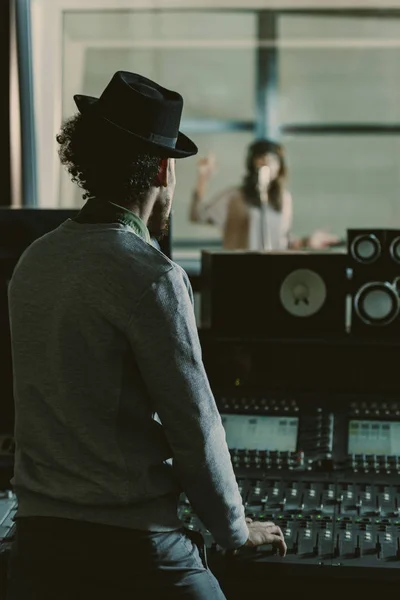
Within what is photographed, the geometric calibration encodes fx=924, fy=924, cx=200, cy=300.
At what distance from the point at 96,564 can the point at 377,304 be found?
106cm

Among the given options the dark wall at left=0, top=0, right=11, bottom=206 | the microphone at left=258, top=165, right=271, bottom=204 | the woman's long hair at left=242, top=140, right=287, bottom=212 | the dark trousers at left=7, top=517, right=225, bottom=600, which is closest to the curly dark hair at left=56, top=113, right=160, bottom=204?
the dark trousers at left=7, top=517, right=225, bottom=600

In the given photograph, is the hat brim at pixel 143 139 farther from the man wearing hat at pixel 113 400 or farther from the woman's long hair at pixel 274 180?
the woman's long hair at pixel 274 180

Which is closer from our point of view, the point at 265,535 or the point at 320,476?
the point at 265,535

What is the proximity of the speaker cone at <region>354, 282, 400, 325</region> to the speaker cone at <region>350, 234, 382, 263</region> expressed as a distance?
65 mm

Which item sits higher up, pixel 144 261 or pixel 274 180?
pixel 274 180

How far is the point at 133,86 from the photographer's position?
1439mm

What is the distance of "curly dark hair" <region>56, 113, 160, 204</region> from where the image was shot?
1.39 m

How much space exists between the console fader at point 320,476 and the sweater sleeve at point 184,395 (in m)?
0.22

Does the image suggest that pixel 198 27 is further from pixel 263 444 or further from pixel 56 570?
pixel 56 570

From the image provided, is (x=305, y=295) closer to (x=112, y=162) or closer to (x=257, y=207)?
(x=112, y=162)

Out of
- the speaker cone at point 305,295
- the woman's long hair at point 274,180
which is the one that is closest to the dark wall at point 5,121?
the speaker cone at point 305,295

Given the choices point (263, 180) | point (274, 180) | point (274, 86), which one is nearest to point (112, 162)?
point (263, 180)

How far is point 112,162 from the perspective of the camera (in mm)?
1389

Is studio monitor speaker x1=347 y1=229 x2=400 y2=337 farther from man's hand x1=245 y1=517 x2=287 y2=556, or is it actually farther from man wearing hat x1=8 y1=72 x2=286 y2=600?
man wearing hat x1=8 y1=72 x2=286 y2=600
